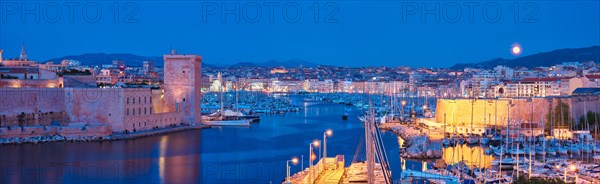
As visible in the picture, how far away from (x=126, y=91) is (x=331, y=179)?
26.5 feet

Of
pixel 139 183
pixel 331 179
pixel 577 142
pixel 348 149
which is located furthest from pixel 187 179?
pixel 577 142

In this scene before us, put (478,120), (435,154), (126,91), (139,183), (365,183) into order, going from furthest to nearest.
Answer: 1. (478,120)
2. (126,91)
3. (435,154)
4. (139,183)
5. (365,183)

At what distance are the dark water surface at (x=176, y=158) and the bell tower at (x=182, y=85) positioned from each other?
0.97m

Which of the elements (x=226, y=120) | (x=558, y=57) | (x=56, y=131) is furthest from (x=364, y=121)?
(x=558, y=57)

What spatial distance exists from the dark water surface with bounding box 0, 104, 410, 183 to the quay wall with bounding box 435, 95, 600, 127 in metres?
2.39

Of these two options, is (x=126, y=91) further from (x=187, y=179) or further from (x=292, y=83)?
(x=292, y=83)

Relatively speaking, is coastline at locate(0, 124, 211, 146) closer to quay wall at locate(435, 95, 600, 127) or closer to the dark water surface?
Result: the dark water surface

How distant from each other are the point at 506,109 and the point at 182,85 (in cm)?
913

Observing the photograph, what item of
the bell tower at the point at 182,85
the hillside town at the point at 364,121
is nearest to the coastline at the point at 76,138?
the hillside town at the point at 364,121

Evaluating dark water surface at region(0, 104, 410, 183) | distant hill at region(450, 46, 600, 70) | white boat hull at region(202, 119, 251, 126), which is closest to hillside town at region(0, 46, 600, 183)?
white boat hull at region(202, 119, 251, 126)

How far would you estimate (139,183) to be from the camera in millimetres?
10133

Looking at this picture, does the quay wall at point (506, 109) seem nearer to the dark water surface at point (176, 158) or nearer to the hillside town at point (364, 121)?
the hillside town at point (364, 121)

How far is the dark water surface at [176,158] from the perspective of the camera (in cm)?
1067

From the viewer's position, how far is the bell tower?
18.5m
